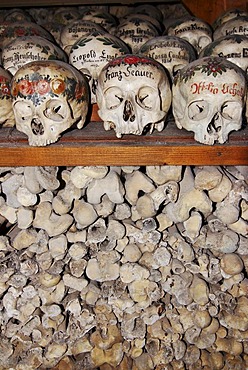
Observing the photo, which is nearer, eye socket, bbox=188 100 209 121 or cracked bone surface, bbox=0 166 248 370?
eye socket, bbox=188 100 209 121

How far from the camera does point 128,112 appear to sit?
4.19 feet

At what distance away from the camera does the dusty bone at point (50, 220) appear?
1.42 metres

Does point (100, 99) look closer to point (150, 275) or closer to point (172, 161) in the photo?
point (172, 161)

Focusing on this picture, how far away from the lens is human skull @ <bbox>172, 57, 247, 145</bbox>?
4.06 ft

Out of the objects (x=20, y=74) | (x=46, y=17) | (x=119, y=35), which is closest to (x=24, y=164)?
(x=20, y=74)

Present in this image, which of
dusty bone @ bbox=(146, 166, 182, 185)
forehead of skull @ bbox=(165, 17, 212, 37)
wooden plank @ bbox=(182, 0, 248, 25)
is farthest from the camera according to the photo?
wooden plank @ bbox=(182, 0, 248, 25)

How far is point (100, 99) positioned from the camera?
133 centimetres

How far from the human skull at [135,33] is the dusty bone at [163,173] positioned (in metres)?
0.48

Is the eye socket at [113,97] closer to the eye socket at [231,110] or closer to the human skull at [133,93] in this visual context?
the human skull at [133,93]

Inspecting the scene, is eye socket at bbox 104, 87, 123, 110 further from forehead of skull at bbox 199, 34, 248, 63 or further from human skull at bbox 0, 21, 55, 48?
human skull at bbox 0, 21, 55, 48

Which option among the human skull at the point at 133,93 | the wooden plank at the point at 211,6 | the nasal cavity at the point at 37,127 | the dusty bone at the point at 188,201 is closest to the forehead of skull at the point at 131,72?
the human skull at the point at 133,93

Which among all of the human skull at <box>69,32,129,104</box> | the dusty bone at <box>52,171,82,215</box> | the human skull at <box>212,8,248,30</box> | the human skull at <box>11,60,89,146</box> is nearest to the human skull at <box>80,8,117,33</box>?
the human skull at <box>212,8,248,30</box>

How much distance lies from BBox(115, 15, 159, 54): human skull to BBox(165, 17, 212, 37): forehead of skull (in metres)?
0.08

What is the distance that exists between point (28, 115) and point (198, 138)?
0.46m
